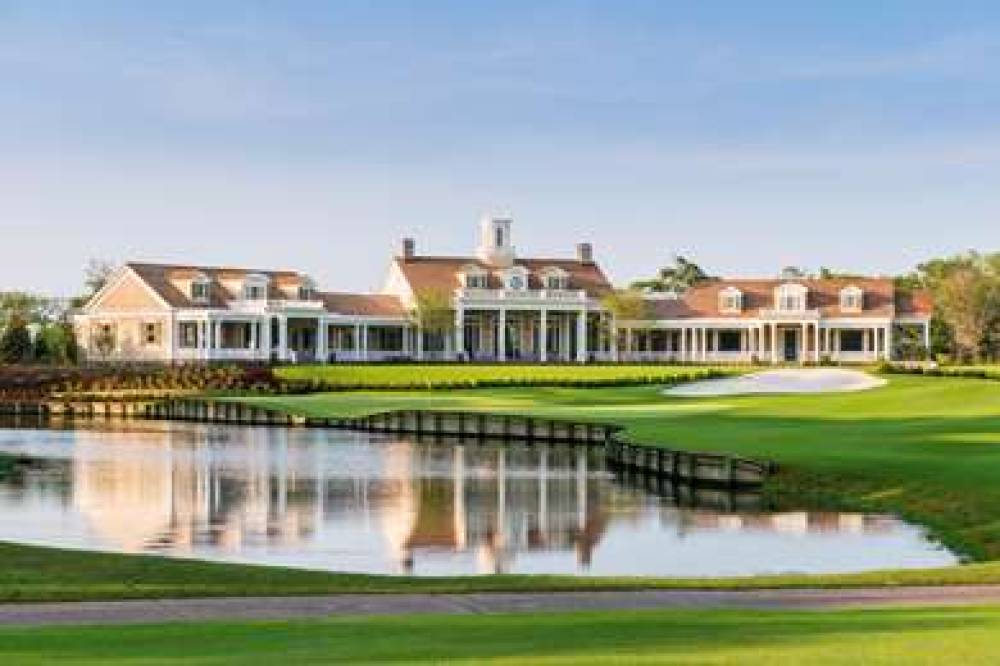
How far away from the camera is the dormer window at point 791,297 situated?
117 m

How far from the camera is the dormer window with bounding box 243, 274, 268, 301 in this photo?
355ft

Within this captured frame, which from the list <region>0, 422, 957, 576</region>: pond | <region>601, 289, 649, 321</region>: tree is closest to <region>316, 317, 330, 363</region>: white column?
<region>601, 289, 649, 321</region>: tree

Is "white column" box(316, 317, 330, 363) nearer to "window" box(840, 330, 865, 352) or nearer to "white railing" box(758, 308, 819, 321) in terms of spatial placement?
"white railing" box(758, 308, 819, 321)

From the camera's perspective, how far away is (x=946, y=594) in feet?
54.4

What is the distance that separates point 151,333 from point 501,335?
24.9 m

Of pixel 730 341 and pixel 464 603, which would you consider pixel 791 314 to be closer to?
pixel 730 341

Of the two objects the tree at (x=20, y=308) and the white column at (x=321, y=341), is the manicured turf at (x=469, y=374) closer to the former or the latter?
the white column at (x=321, y=341)

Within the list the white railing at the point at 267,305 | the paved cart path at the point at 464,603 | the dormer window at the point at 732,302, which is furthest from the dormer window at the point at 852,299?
the paved cart path at the point at 464,603

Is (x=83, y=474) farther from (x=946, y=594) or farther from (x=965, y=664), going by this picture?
(x=965, y=664)

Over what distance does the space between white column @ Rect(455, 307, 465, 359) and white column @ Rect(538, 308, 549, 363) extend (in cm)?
569

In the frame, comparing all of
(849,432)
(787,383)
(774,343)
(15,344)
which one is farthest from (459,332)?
(849,432)

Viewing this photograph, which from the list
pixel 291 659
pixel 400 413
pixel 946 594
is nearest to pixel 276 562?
pixel 946 594

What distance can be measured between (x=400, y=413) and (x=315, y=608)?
2084 inches

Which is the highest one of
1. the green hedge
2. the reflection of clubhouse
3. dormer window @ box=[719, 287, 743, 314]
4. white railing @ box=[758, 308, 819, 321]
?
dormer window @ box=[719, 287, 743, 314]
